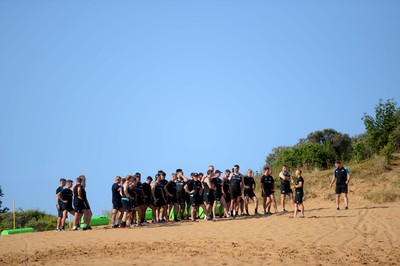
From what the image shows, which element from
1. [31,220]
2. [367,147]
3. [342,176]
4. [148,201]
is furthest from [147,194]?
[367,147]

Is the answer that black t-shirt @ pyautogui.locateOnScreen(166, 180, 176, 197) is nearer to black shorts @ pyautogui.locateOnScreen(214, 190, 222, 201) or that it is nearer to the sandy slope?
the sandy slope

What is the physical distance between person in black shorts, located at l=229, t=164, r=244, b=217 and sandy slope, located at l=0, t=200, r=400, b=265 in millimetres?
1396

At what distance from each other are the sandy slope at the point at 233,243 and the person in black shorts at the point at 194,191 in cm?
116

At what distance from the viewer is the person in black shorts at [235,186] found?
21172 millimetres

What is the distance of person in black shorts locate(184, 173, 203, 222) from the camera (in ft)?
68.9

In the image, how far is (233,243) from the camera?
1409 cm

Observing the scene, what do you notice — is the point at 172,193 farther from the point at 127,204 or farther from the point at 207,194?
the point at 127,204

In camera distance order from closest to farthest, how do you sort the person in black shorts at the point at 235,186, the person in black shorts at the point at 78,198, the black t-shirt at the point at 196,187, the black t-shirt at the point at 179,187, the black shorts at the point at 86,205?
the person in black shorts at the point at 78,198 < the black shorts at the point at 86,205 < the black t-shirt at the point at 196,187 < the person in black shorts at the point at 235,186 < the black t-shirt at the point at 179,187

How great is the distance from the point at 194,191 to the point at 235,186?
5.76 feet

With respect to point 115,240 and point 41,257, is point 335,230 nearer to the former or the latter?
point 115,240

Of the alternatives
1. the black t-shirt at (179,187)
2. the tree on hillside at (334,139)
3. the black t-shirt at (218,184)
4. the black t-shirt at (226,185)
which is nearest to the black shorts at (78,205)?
the black t-shirt at (179,187)

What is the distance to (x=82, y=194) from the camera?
18.5m

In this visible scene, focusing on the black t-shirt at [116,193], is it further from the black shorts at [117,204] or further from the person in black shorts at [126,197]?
the person in black shorts at [126,197]

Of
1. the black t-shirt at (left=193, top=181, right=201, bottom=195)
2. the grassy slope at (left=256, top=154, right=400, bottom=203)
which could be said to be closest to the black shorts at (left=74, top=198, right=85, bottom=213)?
the black t-shirt at (left=193, top=181, right=201, bottom=195)
